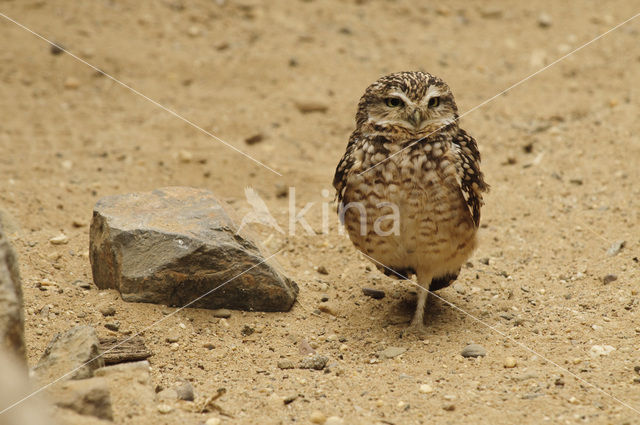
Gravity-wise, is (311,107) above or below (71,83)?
below

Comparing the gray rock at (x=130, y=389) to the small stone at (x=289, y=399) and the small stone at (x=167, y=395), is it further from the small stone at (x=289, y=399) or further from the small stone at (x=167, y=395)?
the small stone at (x=289, y=399)

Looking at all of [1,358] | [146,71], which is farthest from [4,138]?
[1,358]

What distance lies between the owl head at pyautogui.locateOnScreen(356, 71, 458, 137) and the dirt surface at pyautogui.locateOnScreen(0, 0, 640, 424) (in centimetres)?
124

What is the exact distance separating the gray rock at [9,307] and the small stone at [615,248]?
403 centimetres

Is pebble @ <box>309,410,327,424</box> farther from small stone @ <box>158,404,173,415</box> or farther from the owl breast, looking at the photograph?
the owl breast

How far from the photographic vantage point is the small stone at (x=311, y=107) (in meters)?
8.12

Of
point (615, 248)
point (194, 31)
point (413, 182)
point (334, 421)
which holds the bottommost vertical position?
point (334, 421)

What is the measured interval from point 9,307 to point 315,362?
1795 millimetres

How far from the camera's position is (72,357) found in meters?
3.50

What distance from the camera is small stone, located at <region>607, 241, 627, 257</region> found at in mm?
5289

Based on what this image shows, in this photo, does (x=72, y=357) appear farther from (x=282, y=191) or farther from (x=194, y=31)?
(x=194, y=31)

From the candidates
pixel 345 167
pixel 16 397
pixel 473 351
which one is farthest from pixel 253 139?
pixel 16 397

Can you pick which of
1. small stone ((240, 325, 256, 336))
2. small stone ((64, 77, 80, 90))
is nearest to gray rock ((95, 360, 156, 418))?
small stone ((240, 325, 256, 336))

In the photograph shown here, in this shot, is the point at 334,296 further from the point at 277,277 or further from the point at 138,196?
the point at 138,196
